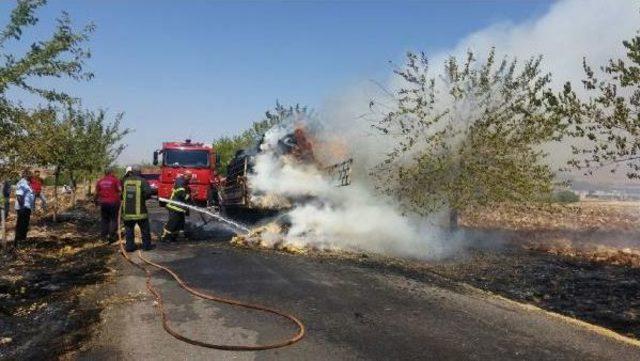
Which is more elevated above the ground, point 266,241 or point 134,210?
point 134,210

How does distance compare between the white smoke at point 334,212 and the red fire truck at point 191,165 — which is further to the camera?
the red fire truck at point 191,165

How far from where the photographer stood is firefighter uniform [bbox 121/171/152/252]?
1042cm

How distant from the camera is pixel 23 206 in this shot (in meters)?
12.1

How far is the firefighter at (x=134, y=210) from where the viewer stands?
34.2 ft

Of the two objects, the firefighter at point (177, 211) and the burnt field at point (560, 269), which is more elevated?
the firefighter at point (177, 211)

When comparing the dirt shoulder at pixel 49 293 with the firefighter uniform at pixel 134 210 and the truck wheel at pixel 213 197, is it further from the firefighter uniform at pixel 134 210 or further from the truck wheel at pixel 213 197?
the truck wheel at pixel 213 197

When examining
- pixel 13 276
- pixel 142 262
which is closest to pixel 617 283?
pixel 142 262

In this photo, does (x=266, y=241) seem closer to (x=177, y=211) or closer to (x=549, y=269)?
(x=177, y=211)

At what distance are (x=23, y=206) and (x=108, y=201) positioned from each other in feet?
6.02

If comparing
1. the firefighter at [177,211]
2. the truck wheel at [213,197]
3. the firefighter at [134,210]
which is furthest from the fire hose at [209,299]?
the truck wheel at [213,197]

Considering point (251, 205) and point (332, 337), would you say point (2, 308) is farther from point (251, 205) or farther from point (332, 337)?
point (251, 205)

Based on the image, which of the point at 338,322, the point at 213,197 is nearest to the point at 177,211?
the point at 213,197

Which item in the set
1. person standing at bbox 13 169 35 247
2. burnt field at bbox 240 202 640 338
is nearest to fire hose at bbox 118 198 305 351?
burnt field at bbox 240 202 640 338

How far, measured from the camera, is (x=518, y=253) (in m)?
13.9
